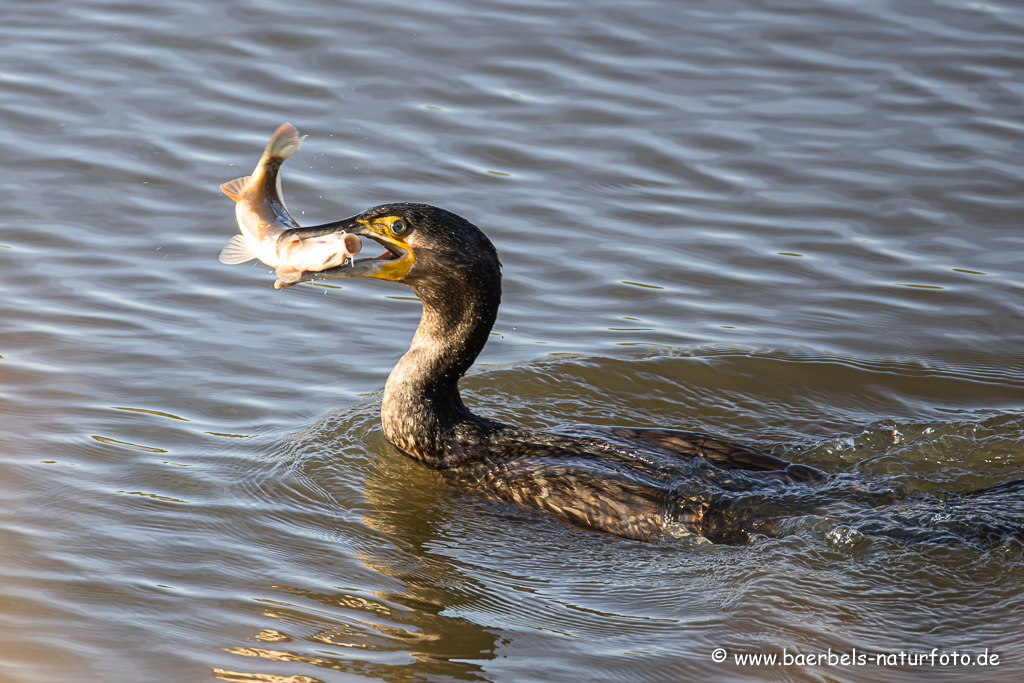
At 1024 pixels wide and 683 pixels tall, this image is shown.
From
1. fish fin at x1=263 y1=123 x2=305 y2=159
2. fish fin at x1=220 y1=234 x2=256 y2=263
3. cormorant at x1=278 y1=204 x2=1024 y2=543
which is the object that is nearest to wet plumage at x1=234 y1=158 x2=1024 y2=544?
cormorant at x1=278 y1=204 x2=1024 y2=543

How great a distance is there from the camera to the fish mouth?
5.57 meters

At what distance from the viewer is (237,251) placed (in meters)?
5.73

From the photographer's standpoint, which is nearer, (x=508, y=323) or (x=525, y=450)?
(x=525, y=450)

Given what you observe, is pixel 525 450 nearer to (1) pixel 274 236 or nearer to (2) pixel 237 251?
(1) pixel 274 236

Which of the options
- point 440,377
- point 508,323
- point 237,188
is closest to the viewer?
point 237,188

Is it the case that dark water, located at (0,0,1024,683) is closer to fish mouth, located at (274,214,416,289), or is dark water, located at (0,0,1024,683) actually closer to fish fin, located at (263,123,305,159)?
fish mouth, located at (274,214,416,289)

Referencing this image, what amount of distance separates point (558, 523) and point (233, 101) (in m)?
6.06

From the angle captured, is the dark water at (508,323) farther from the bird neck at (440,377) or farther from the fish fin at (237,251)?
the fish fin at (237,251)

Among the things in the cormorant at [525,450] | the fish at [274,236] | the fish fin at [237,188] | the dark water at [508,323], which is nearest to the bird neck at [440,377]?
the cormorant at [525,450]

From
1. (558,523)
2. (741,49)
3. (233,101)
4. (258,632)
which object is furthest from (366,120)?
(258,632)

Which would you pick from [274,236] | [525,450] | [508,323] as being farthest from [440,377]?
[508,323]

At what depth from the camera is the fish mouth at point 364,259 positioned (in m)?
5.57

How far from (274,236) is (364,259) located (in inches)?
17.3

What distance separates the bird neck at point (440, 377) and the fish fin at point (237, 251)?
2.79 feet
